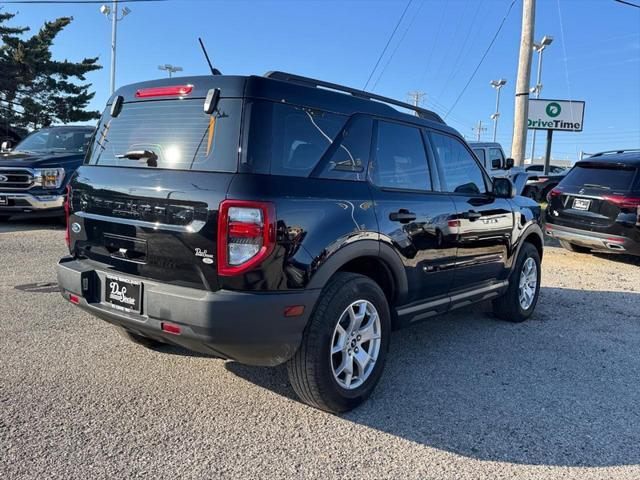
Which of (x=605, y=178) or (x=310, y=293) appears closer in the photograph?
(x=310, y=293)

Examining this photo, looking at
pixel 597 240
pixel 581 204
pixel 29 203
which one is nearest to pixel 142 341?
pixel 29 203

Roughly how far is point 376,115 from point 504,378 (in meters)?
2.15

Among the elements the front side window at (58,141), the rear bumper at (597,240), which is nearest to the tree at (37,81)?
the front side window at (58,141)

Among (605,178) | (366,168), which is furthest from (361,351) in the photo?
(605,178)

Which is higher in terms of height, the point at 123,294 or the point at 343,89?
the point at 343,89

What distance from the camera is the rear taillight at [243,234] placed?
271 cm

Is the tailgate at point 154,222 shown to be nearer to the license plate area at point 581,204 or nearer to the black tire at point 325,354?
the black tire at point 325,354

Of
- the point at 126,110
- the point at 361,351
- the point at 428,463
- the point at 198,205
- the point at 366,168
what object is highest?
the point at 126,110

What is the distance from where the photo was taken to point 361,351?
11.0 ft

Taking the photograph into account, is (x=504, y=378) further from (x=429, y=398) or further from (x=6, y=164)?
(x=6, y=164)

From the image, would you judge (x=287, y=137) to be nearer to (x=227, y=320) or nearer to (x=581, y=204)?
(x=227, y=320)

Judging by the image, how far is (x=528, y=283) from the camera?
5.58 metres

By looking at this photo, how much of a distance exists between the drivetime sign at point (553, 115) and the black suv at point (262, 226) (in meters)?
15.7

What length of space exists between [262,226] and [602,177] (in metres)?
8.00
